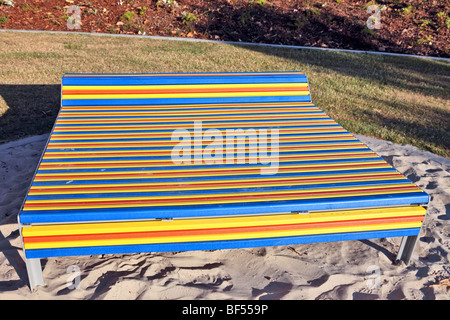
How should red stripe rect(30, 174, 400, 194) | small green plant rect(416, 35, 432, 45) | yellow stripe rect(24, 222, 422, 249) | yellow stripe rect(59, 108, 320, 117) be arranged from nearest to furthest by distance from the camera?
yellow stripe rect(24, 222, 422, 249)
red stripe rect(30, 174, 400, 194)
yellow stripe rect(59, 108, 320, 117)
small green plant rect(416, 35, 432, 45)

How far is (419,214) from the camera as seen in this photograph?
10.5 ft

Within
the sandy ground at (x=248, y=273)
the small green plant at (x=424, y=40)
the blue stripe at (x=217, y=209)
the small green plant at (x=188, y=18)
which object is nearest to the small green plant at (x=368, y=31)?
the small green plant at (x=424, y=40)

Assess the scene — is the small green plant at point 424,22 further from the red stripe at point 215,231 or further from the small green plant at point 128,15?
the red stripe at point 215,231

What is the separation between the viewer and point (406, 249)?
344 centimetres

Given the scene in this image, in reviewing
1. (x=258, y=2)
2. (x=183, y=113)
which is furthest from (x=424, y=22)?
(x=183, y=113)

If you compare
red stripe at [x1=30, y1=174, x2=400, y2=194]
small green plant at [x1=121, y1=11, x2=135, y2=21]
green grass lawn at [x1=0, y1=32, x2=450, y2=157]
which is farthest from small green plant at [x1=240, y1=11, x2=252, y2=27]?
red stripe at [x1=30, y1=174, x2=400, y2=194]

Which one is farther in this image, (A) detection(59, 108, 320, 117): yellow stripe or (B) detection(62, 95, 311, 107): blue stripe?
(B) detection(62, 95, 311, 107): blue stripe

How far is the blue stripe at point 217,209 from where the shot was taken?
275 centimetres

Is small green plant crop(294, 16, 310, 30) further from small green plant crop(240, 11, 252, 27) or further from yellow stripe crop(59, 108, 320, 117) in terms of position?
yellow stripe crop(59, 108, 320, 117)

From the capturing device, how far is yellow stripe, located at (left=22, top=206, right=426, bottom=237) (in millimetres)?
2795

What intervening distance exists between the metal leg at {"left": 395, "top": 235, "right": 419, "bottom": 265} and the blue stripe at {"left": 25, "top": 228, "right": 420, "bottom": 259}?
0.12 metres
